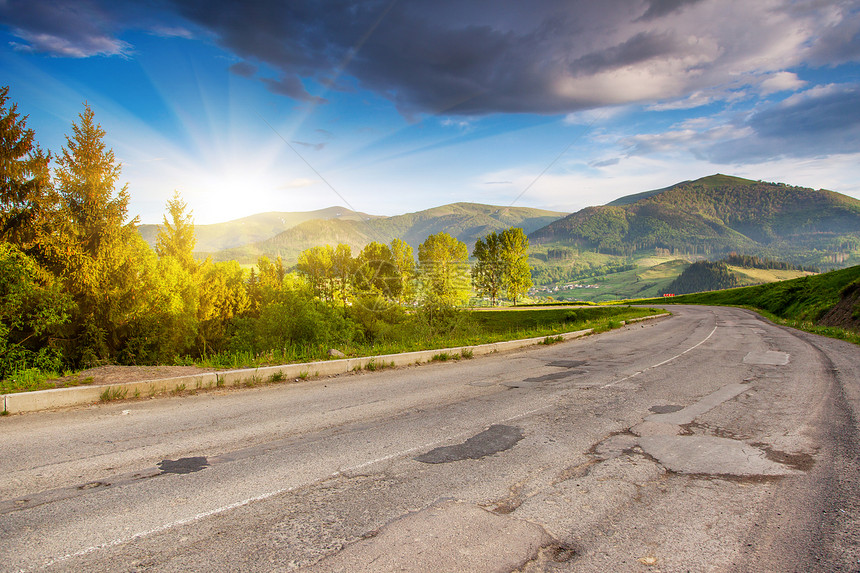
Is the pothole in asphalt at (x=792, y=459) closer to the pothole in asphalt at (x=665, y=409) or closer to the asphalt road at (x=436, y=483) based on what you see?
the asphalt road at (x=436, y=483)

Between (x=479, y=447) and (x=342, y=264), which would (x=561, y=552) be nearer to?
(x=479, y=447)

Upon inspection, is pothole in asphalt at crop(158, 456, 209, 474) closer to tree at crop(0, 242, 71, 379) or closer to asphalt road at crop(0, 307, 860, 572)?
asphalt road at crop(0, 307, 860, 572)

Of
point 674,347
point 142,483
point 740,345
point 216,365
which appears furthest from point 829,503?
point 740,345

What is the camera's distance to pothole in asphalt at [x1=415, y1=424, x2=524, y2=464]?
16.1 ft

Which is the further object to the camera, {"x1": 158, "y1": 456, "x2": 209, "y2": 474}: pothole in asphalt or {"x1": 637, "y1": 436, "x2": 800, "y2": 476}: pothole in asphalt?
{"x1": 637, "y1": 436, "x2": 800, "y2": 476}: pothole in asphalt

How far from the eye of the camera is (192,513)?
3537 mm

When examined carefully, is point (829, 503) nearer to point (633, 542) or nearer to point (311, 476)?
point (633, 542)

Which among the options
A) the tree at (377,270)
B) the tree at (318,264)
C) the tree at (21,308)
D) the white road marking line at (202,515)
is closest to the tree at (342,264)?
the tree at (318,264)

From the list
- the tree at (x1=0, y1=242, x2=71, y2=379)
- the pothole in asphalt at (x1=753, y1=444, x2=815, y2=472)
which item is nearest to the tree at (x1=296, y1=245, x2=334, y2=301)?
the tree at (x1=0, y1=242, x2=71, y2=379)

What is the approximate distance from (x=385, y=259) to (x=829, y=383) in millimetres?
53613

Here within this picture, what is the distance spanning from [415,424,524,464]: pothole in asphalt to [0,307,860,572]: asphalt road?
1.3 inches

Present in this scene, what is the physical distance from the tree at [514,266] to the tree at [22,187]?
57.4 m

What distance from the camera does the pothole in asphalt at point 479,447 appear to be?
4.91m

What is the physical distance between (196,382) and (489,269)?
214 feet
